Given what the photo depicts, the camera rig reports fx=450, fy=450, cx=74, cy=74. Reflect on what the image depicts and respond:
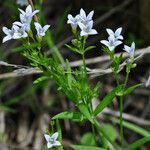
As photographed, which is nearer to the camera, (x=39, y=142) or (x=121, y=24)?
(x=39, y=142)

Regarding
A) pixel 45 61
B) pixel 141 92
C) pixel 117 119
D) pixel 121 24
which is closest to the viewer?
pixel 45 61

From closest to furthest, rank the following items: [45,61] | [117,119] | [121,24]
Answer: [45,61] → [117,119] → [121,24]

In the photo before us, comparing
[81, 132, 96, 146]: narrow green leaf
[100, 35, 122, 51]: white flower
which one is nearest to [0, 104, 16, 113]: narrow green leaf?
[81, 132, 96, 146]: narrow green leaf

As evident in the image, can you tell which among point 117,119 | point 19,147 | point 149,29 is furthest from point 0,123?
point 149,29

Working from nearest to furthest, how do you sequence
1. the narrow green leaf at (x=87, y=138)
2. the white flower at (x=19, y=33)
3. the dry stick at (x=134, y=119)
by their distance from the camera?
the white flower at (x=19, y=33) → the narrow green leaf at (x=87, y=138) → the dry stick at (x=134, y=119)

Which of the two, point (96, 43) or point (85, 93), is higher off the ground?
point (96, 43)

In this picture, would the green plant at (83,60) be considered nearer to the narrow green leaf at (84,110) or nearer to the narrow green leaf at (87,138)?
the narrow green leaf at (84,110)

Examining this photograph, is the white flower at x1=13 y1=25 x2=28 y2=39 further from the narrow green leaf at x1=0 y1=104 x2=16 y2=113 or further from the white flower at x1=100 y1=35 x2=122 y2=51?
the narrow green leaf at x1=0 y1=104 x2=16 y2=113

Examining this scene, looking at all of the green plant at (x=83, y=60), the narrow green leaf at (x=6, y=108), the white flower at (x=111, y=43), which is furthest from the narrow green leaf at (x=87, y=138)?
the white flower at (x=111, y=43)

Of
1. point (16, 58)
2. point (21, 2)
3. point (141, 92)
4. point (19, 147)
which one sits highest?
point (21, 2)

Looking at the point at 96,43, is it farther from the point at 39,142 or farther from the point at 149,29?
the point at 39,142

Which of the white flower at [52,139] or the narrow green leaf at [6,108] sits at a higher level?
the narrow green leaf at [6,108]
